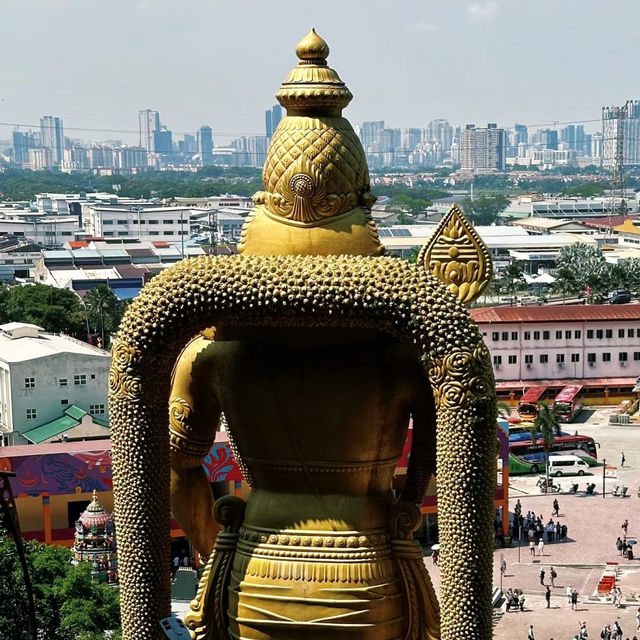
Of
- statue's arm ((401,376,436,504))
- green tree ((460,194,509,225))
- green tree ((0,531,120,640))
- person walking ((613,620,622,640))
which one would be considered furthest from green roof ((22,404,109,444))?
green tree ((460,194,509,225))

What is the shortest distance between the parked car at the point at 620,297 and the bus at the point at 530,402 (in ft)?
45.9

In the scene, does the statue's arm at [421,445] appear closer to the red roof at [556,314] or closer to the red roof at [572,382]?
the red roof at [556,314]

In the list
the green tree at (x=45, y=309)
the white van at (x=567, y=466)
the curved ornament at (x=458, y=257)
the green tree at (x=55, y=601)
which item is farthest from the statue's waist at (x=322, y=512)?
the green tree at (x=45, y=309)

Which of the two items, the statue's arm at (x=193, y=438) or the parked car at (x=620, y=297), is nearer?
the statue's arm at (x=193, y=438)

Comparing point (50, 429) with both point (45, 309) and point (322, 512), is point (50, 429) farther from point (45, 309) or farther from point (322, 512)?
point (322, 512)

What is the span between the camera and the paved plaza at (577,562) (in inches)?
1201

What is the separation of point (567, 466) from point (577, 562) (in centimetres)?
1009

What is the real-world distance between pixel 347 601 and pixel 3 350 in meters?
37.7

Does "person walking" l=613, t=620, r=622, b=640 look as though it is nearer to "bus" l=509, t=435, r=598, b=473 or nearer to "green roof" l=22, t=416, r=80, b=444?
"bus" l=509, t=435, r=598, b=473

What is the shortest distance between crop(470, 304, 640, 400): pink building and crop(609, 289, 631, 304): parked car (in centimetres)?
1095

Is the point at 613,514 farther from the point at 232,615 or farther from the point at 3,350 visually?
the point at 232,615

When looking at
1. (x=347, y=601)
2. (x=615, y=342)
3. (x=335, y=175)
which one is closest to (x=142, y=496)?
(x=347, y=601)

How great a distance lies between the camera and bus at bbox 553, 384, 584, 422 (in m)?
53.7

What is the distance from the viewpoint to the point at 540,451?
4662 centimetres
